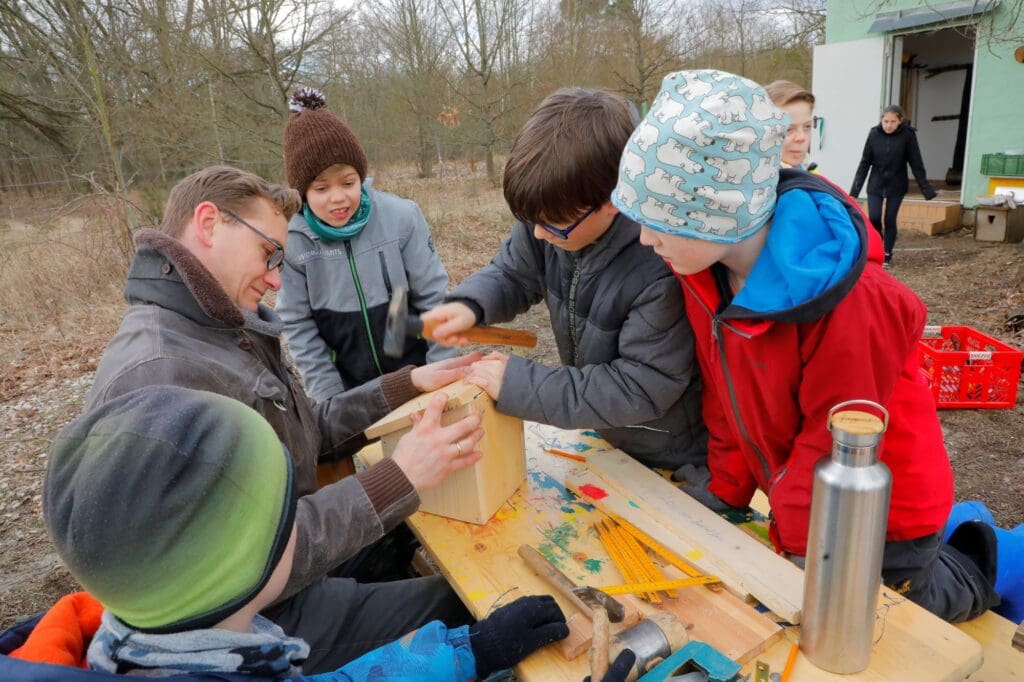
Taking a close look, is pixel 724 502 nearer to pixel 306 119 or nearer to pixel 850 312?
pixel 850 312

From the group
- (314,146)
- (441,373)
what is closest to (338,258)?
(314,146)

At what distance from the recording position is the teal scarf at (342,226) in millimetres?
3113

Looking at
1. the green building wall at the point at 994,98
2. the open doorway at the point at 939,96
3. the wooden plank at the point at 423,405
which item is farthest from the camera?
the open doorway at the point at 939,96

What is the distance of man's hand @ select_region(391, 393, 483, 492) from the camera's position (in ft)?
5.70

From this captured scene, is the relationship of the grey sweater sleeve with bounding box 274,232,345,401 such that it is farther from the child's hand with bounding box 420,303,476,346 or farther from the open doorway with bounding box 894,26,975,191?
the open doorway with bounding box 894,26,975,191

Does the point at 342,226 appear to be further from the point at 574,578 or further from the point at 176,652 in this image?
the point at 176,652

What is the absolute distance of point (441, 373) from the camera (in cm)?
218

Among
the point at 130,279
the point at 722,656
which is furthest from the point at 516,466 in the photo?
the point at 130,279

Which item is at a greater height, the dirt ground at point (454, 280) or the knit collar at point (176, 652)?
the knit collar at point (176, 652)

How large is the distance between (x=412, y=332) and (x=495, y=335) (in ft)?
0.98

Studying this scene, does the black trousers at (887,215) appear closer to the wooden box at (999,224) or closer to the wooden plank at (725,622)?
the wooden box at (999,224)

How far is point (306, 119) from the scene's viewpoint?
300 cm

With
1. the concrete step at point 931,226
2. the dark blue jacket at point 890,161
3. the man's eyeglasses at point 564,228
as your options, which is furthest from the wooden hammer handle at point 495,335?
the concrete step at point 931,226

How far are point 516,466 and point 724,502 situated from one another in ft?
2.14
